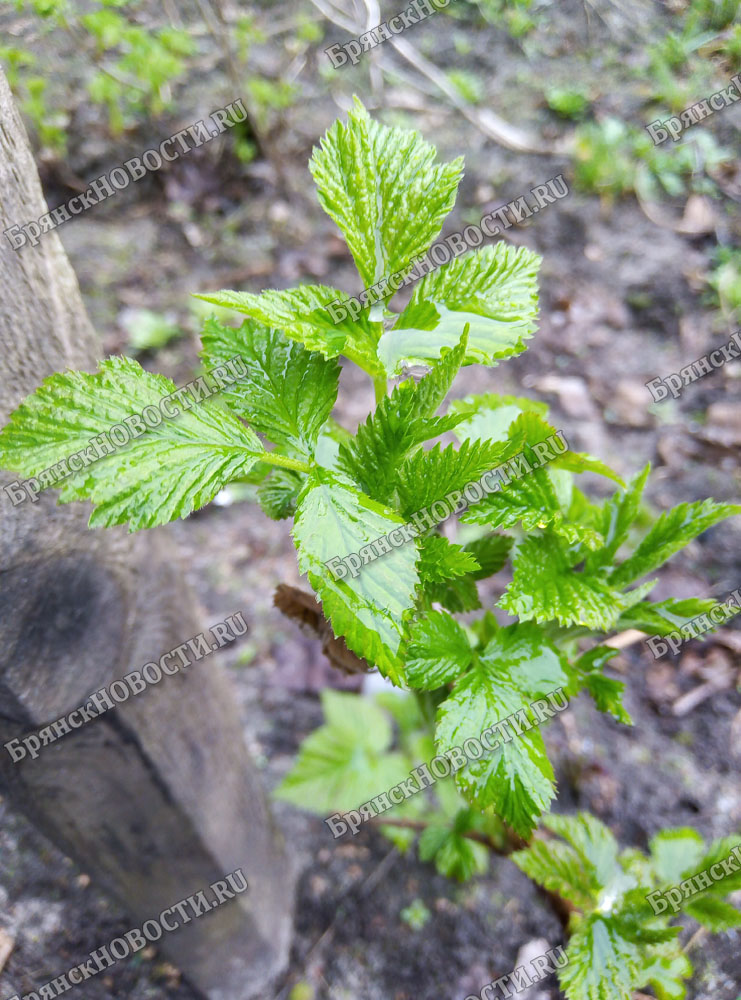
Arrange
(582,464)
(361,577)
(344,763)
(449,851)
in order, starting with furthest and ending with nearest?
(344,763) < (449,851) < (582,464) < (361,577)

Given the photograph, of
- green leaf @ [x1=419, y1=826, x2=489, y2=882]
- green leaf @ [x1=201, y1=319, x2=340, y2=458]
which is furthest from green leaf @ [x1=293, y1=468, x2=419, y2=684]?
green leaf @ [x1=419, y1=826, x2=489, y2=882]

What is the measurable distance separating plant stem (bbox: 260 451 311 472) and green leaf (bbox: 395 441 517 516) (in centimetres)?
10

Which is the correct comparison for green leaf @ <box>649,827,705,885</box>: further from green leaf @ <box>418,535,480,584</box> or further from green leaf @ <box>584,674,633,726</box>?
green leaf @ <box>418,535,480,584</box>

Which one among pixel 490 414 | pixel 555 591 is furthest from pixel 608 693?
pixel 490 414

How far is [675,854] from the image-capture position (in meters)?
1.08

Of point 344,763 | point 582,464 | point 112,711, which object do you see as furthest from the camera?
point 344,763

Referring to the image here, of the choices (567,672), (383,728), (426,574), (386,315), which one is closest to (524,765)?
(567,672)

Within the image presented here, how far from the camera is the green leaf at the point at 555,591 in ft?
2.28

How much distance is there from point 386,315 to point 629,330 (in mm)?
2123

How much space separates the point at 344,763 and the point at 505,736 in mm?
939

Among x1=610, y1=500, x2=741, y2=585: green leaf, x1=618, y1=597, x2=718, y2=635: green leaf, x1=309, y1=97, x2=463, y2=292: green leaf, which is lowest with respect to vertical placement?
x1=618, y1=597, x2=718, y2=635: green leaf

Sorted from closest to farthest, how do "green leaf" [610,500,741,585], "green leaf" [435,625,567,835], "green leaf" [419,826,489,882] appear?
1. "green leaf" [435,625,567,835]
2. "green leaf" [610,500,741,585]
3. "green leaf" [419,826,489,882]

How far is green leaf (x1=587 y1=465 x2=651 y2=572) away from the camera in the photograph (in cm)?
81

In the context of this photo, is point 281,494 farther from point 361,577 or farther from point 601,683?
point 601,683
